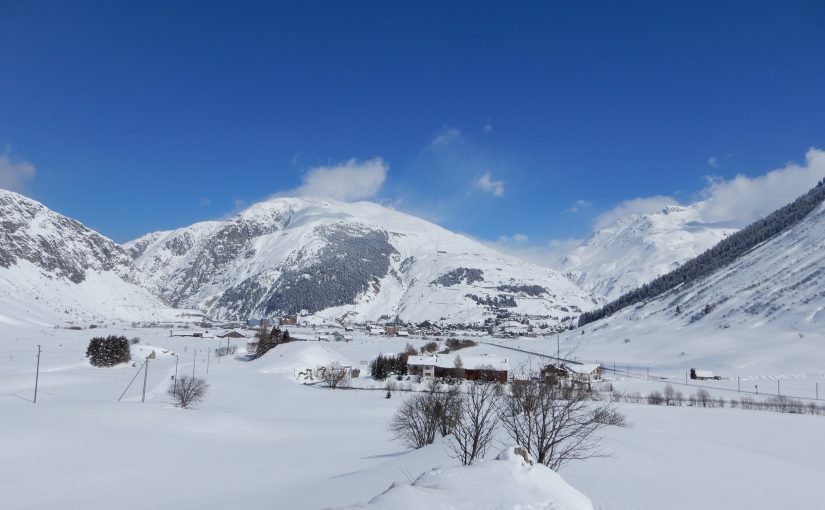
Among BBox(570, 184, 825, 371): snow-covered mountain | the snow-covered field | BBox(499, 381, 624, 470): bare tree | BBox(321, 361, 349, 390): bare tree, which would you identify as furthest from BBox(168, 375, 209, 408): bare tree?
BBox(570, 184, 825, 371): snow-covered mountain

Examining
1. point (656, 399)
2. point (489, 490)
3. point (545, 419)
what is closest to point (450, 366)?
point (656, 399)

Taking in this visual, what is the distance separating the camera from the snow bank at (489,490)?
9.25m

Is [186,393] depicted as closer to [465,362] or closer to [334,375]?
[334,375]

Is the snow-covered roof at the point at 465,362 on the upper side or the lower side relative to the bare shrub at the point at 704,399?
upper

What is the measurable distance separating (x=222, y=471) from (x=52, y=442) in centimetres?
1169

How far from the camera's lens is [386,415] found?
56.2 metres

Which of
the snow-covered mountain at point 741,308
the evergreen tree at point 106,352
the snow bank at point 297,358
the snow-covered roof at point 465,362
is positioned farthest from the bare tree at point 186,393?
the snow-covered mountain at point 741,308

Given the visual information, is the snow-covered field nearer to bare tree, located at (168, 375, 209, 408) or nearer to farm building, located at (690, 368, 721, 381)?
bare tree, located at (168, 375, 209, 408)

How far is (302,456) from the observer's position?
113ft

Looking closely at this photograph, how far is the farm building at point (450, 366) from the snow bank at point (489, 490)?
7540cm

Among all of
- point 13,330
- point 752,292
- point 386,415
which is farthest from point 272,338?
point 752,292

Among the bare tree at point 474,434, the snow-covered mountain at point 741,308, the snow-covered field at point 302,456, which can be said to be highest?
the snow-covered mountain at point 741,308

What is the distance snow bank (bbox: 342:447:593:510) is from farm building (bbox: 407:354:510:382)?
7540cm

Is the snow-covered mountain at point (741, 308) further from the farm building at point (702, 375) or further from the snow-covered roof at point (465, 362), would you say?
the snow-covered roof at point (465, 362)
